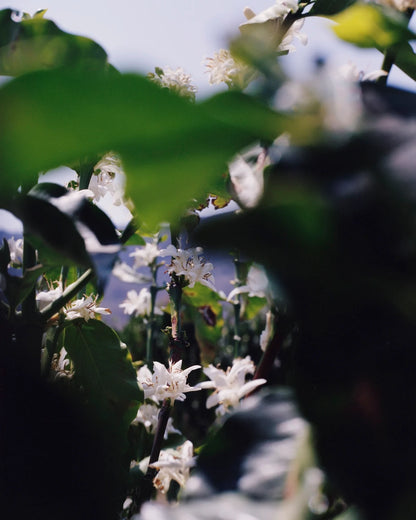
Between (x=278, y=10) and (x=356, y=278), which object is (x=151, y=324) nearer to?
(x=278, y=10)

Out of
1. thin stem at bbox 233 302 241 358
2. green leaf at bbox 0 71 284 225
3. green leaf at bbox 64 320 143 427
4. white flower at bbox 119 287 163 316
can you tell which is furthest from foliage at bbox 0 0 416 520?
white flower at bbox 119 287 163 316

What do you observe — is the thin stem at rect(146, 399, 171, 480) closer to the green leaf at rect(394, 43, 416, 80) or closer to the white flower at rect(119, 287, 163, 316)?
the green leaf at rect(394, 43, 416, 80)

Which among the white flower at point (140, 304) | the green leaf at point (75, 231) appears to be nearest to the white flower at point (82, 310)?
the green leaf at point (75, 231)

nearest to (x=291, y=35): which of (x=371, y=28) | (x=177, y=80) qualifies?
(x=177, y=80)

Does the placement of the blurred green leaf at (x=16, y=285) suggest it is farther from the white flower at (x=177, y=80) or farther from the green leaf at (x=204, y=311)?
the green leaf at (x=204, y=311)

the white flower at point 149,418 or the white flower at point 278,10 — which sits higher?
the white flower at point 278,10

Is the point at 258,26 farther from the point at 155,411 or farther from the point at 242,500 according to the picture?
the point at 155,411
